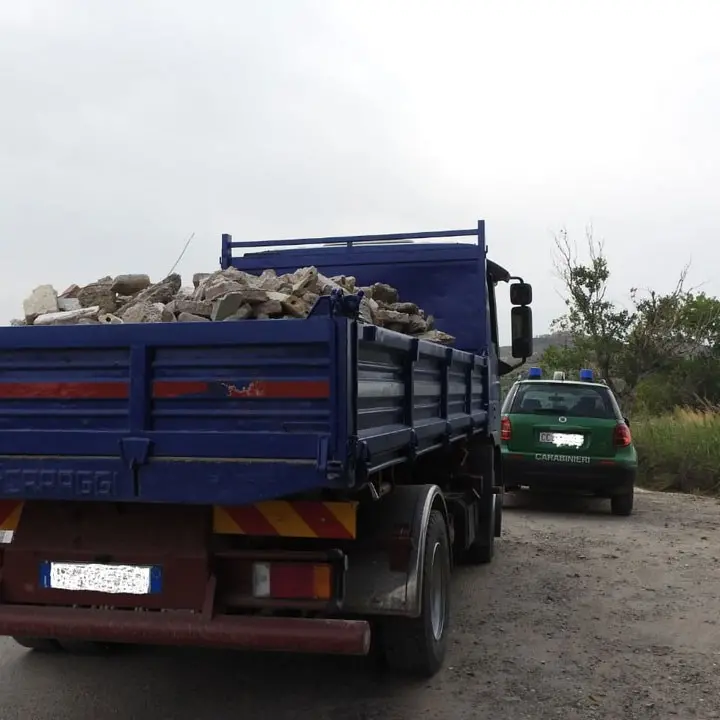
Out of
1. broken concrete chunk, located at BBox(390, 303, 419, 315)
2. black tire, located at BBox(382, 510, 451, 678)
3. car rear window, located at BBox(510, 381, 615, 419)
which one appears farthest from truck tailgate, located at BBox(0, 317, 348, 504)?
car rear window, located at BBox(510, 381, 615, 419)

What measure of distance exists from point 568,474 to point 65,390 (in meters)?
7.49

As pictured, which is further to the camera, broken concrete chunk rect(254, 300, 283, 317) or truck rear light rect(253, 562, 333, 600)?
broken concrete chunk rect(254, 300, 283, 317)

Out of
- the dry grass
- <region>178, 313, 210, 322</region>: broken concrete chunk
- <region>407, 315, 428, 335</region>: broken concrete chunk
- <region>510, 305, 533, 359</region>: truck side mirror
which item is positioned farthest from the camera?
the dry grass

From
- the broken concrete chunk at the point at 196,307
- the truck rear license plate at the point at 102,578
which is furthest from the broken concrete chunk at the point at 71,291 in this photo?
the truck rear license plate at the point at 102,578

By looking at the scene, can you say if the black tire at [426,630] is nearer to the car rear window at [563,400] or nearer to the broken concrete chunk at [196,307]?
the broken concrete chunk at [196,307]

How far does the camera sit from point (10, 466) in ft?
11.5

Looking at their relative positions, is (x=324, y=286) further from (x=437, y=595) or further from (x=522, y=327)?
(x=522, y=327)

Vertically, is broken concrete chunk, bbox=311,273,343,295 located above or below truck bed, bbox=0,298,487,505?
above

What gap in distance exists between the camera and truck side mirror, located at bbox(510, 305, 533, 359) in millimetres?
7262

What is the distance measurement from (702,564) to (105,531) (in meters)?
5.47

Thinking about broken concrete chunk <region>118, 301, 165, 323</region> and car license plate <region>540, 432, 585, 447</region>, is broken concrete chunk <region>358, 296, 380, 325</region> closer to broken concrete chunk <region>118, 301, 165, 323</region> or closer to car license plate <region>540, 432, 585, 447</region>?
broken concrete chunk <region>118, 301, 165, 323</region>

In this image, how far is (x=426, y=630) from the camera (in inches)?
162

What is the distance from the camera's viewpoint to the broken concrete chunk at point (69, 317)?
158 inches

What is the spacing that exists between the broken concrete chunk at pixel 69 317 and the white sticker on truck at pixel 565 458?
6.90 metres
